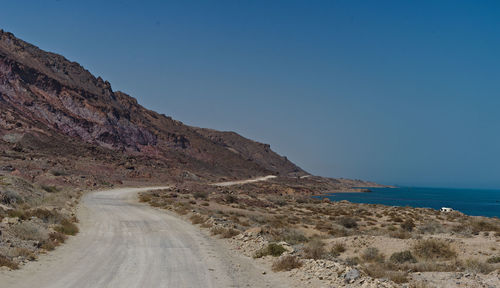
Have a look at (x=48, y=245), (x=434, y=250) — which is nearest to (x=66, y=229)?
(x=48, y=245)

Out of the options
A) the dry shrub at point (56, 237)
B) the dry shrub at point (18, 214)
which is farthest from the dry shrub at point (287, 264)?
the dry shrub at point (18, 214)

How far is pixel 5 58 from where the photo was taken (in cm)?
9650

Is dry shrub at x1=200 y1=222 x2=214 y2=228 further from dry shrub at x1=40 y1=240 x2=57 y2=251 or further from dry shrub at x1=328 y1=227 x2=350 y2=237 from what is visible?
dry shrub at x1=40 y1=240 x2=57 y2=251

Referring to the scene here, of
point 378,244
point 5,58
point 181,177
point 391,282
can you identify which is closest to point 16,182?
point 378,244

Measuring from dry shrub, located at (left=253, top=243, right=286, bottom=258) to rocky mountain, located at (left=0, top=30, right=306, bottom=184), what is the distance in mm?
51617

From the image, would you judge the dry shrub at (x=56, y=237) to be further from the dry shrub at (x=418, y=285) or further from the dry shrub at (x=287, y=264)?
the dry shrub at (x=418, y=285)

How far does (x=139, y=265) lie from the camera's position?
1235cm

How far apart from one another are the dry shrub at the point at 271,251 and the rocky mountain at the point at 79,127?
51.6m

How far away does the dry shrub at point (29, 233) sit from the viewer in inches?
579

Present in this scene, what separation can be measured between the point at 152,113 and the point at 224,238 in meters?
139

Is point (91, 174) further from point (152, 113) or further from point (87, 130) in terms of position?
point (152, 113)

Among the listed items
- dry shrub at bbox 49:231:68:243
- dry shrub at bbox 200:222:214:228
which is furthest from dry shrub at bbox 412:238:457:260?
dry shrub at bbox 49:231:68:243

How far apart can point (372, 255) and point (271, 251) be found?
4.94 meters

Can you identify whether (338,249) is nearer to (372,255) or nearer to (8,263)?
(372,255)
